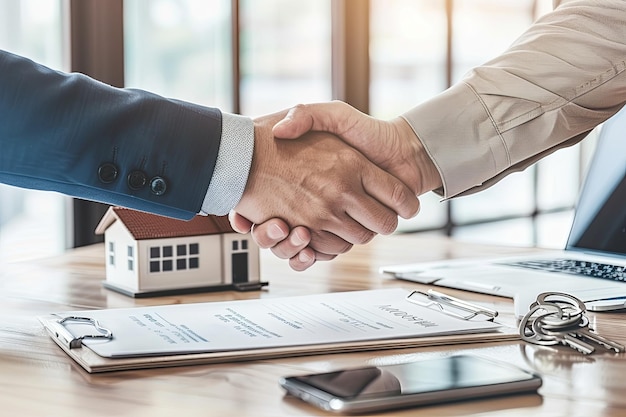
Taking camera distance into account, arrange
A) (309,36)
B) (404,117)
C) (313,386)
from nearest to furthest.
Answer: (313,386), (404,117), (309,36)

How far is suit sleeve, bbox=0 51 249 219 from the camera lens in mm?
1093

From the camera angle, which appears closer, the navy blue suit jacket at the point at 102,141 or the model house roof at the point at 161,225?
the navy blue suit jacket at the point at 102,141

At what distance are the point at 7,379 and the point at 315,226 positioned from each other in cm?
57

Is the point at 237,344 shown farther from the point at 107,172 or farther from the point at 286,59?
the point at 286,59

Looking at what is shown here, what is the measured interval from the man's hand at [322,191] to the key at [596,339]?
0.44m

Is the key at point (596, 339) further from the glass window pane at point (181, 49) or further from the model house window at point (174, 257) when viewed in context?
the glass window pane at point (181, 49)

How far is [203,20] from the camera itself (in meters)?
3.37

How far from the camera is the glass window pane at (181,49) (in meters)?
3.00

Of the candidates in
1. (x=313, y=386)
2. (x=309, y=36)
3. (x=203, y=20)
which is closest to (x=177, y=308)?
(x=313, y=386)

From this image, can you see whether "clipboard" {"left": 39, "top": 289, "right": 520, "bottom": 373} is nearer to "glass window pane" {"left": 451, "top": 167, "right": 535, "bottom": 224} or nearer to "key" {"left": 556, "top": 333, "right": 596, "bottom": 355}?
"key" {"left": 556, "top": 333, "right": 596, "bottom": 355}

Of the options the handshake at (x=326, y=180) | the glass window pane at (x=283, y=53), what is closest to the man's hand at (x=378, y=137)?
the handshake at (x=326, y=180)

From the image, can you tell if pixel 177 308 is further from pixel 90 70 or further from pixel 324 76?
pixel 324 76

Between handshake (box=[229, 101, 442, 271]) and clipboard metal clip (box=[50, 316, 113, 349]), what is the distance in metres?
0.34

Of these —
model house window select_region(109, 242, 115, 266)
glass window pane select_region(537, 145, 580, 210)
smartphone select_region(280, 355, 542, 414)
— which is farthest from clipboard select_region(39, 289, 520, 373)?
glass window pane select_region(537, 145, 580, 210)
